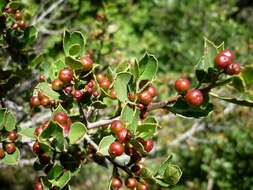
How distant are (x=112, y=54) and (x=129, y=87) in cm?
225

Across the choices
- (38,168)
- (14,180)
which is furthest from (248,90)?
(14,180)

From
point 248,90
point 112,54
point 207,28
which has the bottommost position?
point 207,28

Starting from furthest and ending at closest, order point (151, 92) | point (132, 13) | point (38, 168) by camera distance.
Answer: point (132, 13)
point (38, 168)
point (151, 92)

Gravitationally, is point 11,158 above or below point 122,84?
below

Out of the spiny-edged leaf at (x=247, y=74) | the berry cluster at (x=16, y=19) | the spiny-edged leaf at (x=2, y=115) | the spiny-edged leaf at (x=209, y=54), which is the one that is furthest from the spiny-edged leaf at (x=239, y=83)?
the berry cluster at (x=16, y=19)

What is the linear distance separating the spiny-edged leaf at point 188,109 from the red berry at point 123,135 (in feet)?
0.60

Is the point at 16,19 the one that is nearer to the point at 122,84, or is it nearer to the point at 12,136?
the point at 12,136

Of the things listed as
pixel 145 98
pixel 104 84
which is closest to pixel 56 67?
pixel 104 84

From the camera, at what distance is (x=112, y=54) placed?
3.89 metres

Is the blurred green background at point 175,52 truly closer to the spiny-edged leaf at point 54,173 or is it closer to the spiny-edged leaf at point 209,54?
the spiny-edged leaf at point 54,173

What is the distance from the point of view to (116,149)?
1.54 metres

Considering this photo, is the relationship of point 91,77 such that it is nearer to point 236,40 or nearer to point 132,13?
point 236,40

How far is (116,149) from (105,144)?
0.11 m

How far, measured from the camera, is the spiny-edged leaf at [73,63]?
5.17 feet
